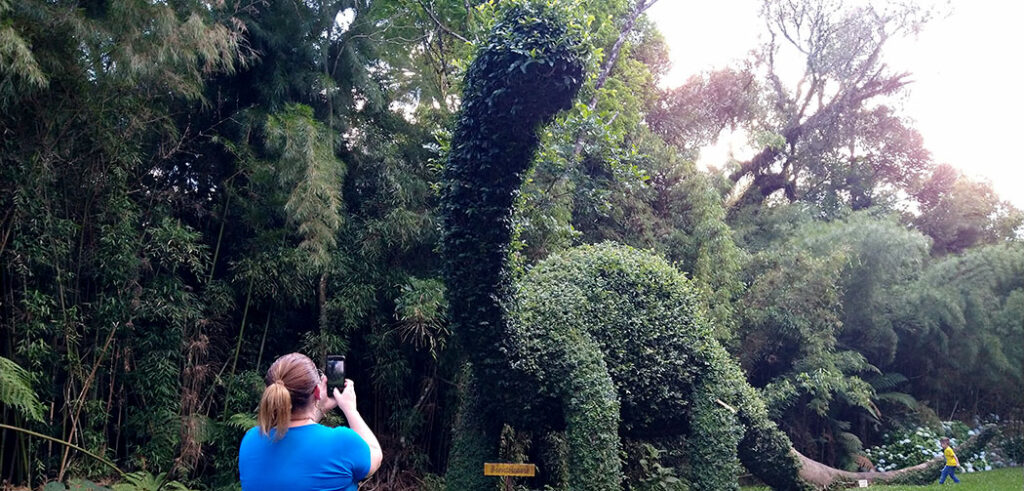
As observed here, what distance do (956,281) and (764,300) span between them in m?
4.31

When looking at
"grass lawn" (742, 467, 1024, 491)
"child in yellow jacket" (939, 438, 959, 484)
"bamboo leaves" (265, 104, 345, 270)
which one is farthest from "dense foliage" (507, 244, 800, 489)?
"child in yellow jacket" (939, 438, 959, 484)

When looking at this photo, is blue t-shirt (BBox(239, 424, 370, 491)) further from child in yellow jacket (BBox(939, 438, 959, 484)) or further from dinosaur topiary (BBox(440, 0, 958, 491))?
child in yellow jacket (BBox(939, 438, 959, 484))

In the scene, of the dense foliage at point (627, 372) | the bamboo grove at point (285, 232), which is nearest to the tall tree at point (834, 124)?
the bamboo grove at point (285, 232)

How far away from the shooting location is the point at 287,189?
6.40 metres

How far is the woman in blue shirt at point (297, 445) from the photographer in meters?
1.70

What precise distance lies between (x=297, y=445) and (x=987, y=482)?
11405mm

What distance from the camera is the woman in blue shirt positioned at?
1695 millimetres

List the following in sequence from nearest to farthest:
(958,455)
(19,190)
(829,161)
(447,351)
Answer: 1. (19,190)
2. (447,351)
3. (958,455)
4. (829,161)

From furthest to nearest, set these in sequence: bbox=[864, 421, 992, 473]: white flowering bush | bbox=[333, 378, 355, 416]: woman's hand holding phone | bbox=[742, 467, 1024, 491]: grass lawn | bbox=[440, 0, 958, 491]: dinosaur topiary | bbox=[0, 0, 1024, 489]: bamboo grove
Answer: bbox=[864, 421, 992, 473]: white flowering bush, bbox=[742, 467, 1024, 491]: grass lawn, bbox=[0, 0, 1024, 489]: bamboo grove, bbox=[440, 0, 958, 491]: dinosaur topiary, bbox=[333, 378, 355, 416]: woman's hand holding phone

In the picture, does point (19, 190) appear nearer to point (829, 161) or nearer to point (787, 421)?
point (787, 421)

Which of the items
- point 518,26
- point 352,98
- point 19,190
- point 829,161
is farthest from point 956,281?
point 19,190

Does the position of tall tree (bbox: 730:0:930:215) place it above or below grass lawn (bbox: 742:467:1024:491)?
above

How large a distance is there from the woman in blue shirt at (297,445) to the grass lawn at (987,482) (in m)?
6.92

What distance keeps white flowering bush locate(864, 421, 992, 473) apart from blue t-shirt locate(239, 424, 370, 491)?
11520 millimetres
